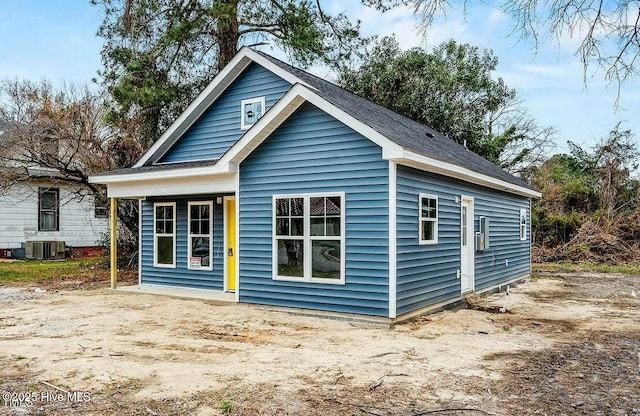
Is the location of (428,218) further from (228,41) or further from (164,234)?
(228,41)

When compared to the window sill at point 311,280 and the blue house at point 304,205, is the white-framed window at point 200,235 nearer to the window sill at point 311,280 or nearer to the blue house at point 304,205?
the blue house at point 304,205

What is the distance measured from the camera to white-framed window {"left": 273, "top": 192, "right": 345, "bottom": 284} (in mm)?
8617

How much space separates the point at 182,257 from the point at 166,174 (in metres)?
2.16

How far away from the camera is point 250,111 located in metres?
11.5

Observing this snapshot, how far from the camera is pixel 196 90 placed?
1747cm

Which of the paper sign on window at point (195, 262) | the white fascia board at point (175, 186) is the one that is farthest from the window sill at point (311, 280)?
the paper sign on window at point (195, 262)

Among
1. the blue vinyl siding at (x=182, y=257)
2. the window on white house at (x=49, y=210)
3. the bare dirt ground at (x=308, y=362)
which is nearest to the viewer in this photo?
the bare dirt ground at (x=308, y=362)

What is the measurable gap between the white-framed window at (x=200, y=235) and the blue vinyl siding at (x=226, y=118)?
1252 mm

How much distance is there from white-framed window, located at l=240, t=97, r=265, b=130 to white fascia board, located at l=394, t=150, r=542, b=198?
13.6 feet

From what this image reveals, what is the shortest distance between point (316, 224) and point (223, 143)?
3.95m

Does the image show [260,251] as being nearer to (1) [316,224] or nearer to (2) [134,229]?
(1) [316,224]

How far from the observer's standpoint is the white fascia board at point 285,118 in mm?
7891

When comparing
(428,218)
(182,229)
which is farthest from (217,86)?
(428,218)

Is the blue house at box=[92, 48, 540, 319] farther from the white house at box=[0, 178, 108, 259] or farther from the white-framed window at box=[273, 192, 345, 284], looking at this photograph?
the white house at box=[0, 178, 108, 259]
